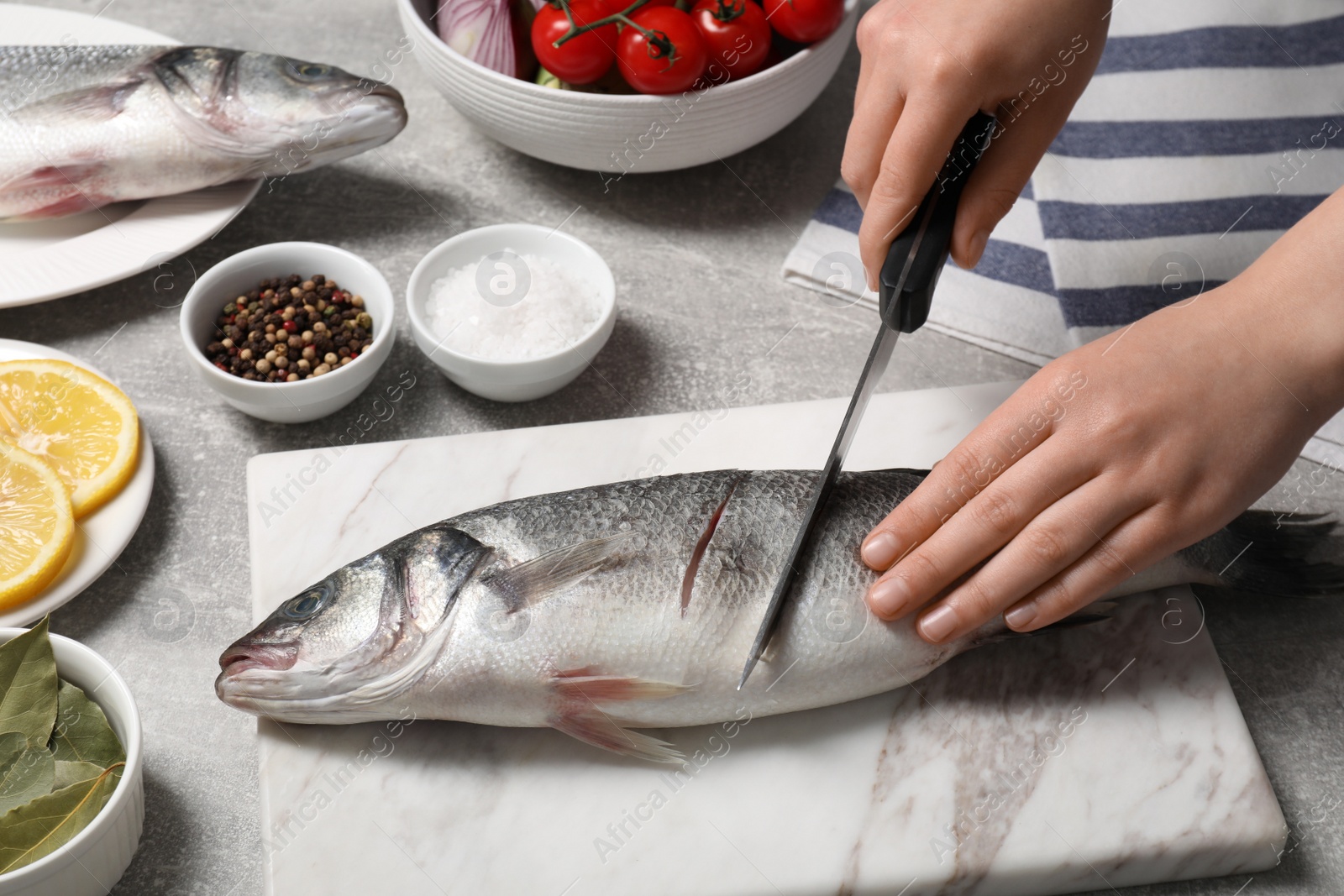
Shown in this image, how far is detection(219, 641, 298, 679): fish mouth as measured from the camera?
107cm

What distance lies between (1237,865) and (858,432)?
680mm

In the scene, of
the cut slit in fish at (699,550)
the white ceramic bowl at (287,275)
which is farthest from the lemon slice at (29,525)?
the cut slit in fish at (699,550)

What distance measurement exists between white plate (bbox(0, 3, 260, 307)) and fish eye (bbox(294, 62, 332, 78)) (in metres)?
0.20

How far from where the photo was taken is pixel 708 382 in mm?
1596

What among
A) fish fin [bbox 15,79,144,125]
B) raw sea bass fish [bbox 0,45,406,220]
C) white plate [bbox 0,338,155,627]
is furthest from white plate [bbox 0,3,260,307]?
white plate [bbox 0,338,155,627]

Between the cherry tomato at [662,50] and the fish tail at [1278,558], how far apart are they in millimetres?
984

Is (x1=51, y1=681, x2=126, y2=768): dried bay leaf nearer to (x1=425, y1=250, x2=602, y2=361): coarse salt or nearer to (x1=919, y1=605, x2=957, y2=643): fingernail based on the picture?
(x1=425, y1=250, x2=602, y2=361): coarse salt

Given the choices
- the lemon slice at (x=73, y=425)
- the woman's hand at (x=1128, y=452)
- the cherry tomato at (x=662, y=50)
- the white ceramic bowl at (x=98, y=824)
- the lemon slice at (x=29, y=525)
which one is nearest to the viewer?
the white ceramic bowl at (x=98, y=824)

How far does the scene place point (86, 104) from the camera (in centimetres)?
160

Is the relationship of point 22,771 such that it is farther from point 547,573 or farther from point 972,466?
point 972,466

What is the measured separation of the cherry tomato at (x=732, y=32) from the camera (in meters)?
1.59

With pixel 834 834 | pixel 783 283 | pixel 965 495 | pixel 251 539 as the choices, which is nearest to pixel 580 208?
pixel 783 283

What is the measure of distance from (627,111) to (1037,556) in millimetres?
927

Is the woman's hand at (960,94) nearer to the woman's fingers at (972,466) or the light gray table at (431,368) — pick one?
the woman's fingers at (972,466)
